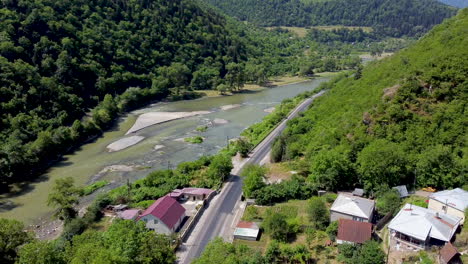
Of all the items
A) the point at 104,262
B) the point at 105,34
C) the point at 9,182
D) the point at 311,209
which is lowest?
the point at 9,182

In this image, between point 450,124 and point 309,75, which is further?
point 309,75

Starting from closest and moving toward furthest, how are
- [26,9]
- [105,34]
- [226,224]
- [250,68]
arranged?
[226,224], [26,9], [105,34], [250,68]

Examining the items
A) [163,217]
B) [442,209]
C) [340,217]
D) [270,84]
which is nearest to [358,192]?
[340,217]

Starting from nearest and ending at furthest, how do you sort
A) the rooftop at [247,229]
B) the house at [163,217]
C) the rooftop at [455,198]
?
1. the rooftop at [455,198]
2. the rooftop at [247,229]
3. the house at [163,217]

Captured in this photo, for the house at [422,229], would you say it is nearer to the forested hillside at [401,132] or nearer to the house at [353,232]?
the house at [353,232]

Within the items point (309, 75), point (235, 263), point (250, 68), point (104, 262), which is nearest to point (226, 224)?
point (235, 263)

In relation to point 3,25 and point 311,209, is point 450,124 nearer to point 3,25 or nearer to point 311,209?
point 311,209

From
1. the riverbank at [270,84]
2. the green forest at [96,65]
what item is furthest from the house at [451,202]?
the riverbank at [270,84]

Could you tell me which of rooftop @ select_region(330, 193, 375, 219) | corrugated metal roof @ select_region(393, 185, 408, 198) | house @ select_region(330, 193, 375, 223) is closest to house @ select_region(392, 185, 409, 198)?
corrugated metal roof @ select_region(393, 185, 408, 198)
